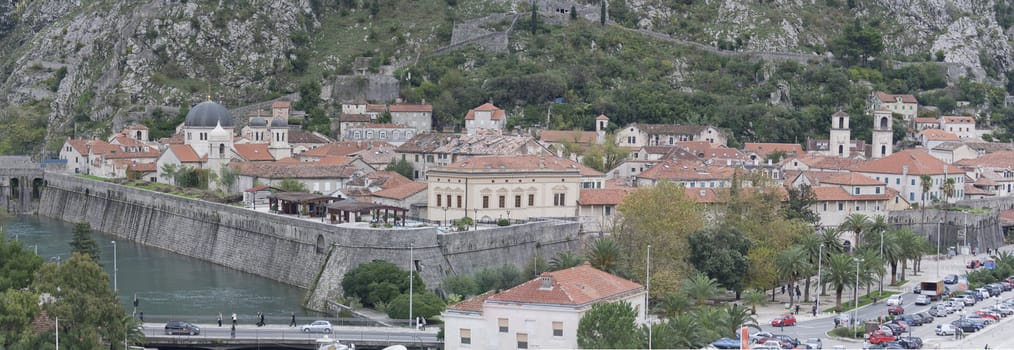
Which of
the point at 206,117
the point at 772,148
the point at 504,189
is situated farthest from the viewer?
the point at 772,148

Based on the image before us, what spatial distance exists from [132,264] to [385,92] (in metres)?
59.8

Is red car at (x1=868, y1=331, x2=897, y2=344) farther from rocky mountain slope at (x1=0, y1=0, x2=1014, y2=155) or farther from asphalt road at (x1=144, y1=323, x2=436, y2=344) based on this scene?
rocky mountain slope at (x1=0, y1=0, x2=1014, y2=155)

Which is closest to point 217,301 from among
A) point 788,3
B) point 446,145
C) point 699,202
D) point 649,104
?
point 699,202

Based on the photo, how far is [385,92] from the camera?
476ft

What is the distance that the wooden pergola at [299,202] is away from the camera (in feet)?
274

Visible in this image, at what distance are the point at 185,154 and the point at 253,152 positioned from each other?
19.7ft

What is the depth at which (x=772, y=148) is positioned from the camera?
12519 cm

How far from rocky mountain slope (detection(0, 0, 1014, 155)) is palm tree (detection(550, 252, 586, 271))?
77472 millimetres

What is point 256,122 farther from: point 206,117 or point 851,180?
point 851,180

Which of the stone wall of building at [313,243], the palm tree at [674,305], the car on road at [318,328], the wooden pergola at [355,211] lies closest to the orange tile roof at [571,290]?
the palm tree at [674,305]

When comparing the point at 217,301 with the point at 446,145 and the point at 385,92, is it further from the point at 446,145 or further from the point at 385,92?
the point at 385,92

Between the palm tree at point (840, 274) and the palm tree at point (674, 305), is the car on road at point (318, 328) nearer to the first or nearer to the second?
the palm tree at point (674, 305)

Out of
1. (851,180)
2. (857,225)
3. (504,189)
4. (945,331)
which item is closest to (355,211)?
(504,189)

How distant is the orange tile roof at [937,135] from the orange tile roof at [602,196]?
56.0 metres
